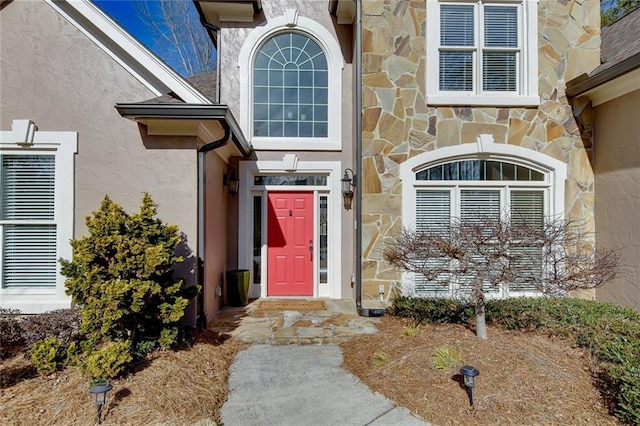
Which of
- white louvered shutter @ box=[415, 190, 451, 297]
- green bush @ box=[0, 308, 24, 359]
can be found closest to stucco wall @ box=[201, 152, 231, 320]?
green bush @ box=[0, 308, 24, 359]

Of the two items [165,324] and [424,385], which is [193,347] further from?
[424,385]

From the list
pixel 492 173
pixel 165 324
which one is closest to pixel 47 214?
pixel 165 324

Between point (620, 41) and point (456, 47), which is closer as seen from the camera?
point (456, 47)

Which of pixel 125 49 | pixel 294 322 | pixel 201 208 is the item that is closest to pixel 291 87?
pixel 125 49

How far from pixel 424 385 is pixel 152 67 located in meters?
5.17

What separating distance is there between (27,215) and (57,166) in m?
0.87

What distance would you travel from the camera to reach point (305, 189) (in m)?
7.25

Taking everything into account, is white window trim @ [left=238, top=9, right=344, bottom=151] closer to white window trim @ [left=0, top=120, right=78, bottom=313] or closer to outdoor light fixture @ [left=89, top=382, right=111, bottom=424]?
white window trim @ [left=0, top=120, right=78, bottom=313]

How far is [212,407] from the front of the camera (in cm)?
323

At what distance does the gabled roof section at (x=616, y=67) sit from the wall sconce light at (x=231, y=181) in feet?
20.9

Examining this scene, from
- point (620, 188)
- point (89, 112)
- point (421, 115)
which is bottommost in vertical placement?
point (620, 188)

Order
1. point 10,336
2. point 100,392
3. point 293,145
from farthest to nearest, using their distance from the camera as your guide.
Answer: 1. point 293,145
2. point 10,336
3. point 100,392

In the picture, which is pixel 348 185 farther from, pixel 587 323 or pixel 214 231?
pixel 587 323

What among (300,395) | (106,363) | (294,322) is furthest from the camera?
(294,322)
